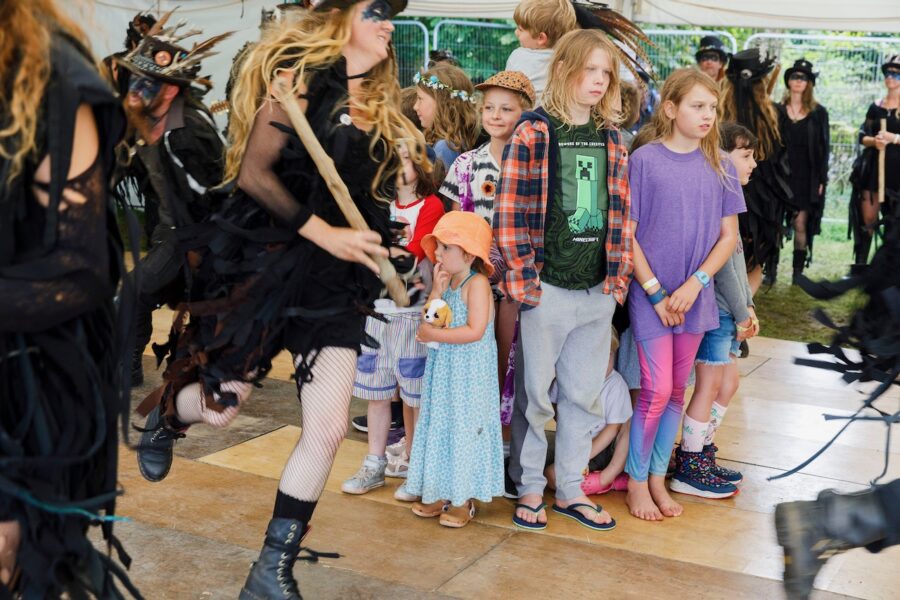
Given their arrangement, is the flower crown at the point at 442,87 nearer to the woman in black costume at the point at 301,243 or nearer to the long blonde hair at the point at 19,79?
the woman in black costume at the point at 301,243

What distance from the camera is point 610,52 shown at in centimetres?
411

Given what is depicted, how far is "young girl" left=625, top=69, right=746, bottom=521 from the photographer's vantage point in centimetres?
425

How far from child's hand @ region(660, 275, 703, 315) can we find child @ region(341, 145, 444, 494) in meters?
1.00

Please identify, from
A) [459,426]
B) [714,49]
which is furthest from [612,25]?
[714,49]

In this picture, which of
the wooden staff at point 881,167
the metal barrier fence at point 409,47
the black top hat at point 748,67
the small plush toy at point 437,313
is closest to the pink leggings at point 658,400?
the small plush toy at point 437,313

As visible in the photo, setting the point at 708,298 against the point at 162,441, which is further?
the point at 708,298

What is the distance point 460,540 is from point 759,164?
3.42 meters

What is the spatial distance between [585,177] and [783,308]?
5.25m

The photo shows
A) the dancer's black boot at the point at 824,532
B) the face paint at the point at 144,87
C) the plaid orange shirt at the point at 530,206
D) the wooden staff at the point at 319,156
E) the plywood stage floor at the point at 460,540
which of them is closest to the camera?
the dancer's black boot at the point at 824,532

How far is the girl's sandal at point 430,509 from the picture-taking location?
419 centimetres

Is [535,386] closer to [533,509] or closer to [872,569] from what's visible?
[533,509]

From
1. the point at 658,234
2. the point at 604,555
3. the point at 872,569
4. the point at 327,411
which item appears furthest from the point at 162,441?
the point at 872,569

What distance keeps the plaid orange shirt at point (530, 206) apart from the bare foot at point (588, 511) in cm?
81

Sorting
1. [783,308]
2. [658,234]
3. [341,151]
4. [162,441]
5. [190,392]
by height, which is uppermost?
[341,151]
